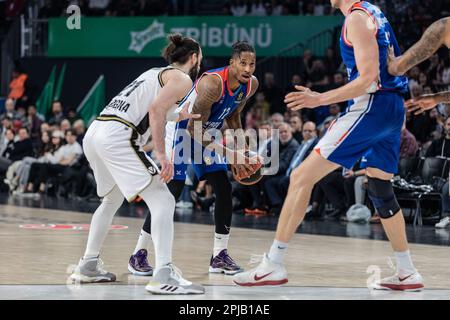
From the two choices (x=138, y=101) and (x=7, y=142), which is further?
(x=7, y=142)

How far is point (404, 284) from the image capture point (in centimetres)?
620

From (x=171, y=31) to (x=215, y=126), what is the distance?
42.1 ft

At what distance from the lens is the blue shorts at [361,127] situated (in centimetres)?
613

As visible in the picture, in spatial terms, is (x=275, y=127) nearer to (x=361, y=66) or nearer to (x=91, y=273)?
(x=91, y=273)

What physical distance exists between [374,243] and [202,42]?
10.4m

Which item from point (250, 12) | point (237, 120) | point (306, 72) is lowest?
point (237, 120)

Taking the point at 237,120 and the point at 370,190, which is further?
the point at 237,120

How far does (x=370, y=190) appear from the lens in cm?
638

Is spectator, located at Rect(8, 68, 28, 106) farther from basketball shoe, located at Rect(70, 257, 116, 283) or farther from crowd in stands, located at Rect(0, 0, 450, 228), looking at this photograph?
basketball shoe, located at Rect(70, 257, 116, 283)

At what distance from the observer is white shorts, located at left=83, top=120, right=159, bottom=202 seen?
237 inches

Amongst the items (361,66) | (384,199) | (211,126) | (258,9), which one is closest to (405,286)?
(384,199)

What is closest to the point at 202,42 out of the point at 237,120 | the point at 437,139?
the point at 437,139
